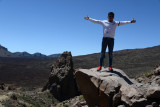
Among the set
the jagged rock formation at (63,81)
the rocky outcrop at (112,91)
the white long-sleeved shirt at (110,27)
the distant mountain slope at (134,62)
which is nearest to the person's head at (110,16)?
the white long-sleeved shirt at (110,27)

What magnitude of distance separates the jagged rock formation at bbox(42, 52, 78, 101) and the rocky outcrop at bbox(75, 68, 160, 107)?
16963 millimetres

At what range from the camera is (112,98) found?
7293 mm

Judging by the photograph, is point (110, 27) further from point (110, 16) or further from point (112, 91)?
point (112, 91)

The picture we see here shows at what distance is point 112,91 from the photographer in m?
7.23

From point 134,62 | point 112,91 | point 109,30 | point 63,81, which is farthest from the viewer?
point 134,62

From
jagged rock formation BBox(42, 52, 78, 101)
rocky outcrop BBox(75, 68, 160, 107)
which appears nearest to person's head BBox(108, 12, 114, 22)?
rocky outcrop BBox(75, 68, 160, 107)

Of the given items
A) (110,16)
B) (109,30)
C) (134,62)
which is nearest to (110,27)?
(109,30)

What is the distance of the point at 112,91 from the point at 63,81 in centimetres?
1902

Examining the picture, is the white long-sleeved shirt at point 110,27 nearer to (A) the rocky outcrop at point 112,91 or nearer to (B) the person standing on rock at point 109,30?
(B) the person standing on rock at point 109,30

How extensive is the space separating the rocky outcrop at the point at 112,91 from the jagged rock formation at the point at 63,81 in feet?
55.7

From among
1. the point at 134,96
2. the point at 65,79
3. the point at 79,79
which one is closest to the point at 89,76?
the point at 79,79

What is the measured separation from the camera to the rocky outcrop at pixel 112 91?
21.1ft

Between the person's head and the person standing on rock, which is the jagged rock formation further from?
the person's head

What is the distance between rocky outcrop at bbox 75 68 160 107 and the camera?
643 centimetres
